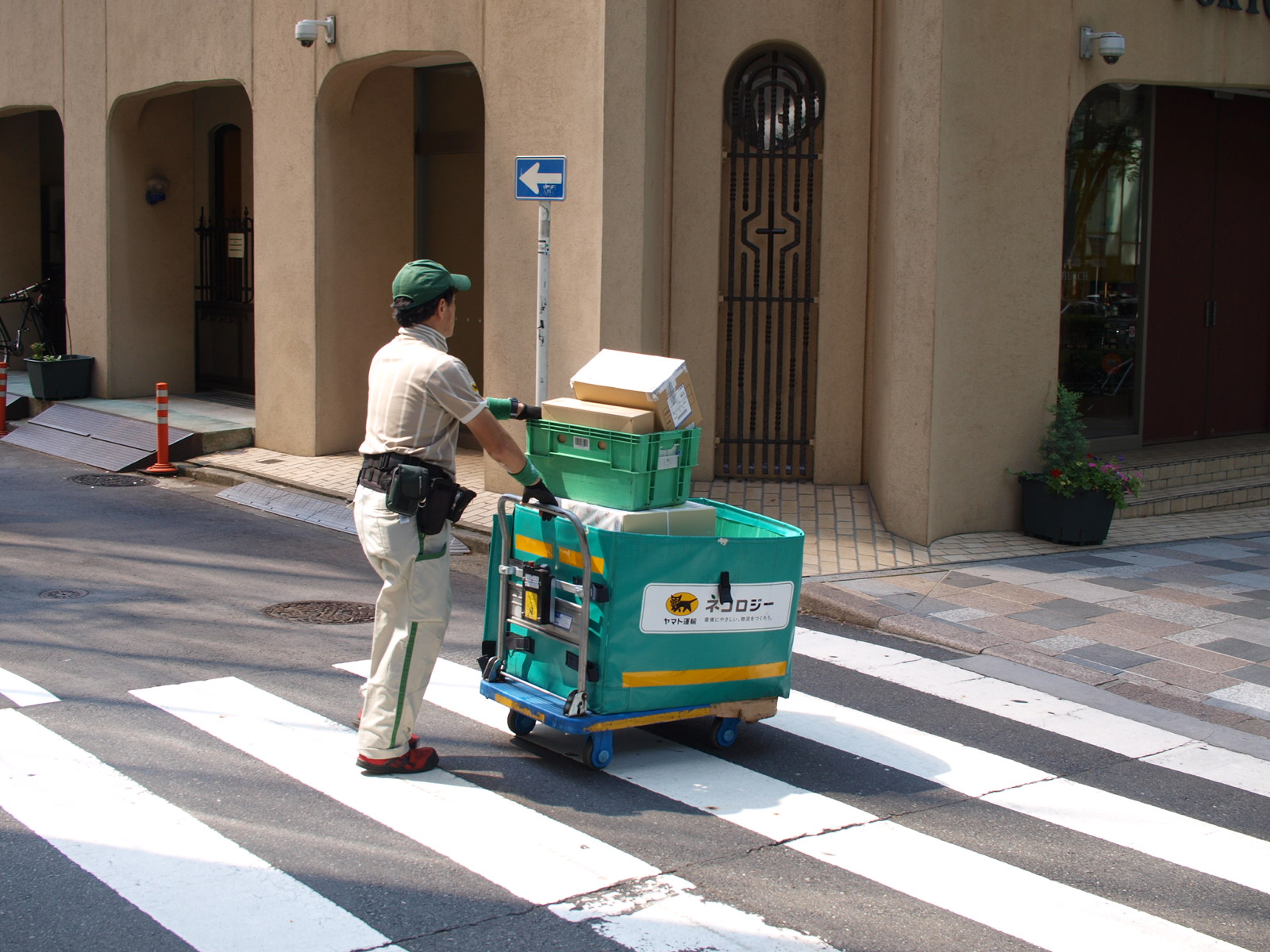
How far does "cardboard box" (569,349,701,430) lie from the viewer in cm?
612

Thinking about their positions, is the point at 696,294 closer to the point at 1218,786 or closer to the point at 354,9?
the point at 354,9

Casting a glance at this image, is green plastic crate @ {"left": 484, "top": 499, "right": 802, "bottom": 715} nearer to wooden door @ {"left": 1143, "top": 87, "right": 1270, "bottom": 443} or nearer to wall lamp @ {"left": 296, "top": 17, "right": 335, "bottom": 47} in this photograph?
wall lamp @ {"left": 296, "top": 17, "right": 335, "bottom": 47}

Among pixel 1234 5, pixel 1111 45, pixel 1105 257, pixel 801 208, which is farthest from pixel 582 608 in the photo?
pixel 1234 5

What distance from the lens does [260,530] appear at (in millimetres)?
11656

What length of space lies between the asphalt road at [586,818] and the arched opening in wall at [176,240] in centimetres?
1065

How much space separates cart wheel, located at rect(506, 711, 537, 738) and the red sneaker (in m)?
0.51

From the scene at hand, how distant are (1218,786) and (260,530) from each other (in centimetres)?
813

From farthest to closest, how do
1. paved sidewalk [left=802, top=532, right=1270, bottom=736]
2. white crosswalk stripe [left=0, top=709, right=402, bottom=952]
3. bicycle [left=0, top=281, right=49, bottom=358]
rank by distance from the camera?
bicycle [left=0, top=281, right=49, bottom=358] < paved sidewalk [left=802, top=532, right=1270, bottom=736] < white crosswalk stripe [left=0, top=709, right=402, bottom=952]

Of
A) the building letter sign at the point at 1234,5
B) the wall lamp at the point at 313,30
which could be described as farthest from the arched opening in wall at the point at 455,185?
the building letter sign at the point at 1234,5

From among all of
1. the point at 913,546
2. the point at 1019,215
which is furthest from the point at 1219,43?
the point at 913,546

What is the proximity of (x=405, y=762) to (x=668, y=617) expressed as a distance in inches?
50.8

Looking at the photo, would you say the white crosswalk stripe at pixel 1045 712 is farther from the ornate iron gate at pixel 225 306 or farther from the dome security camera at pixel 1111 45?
the ornate iron gate at pixel 225 306

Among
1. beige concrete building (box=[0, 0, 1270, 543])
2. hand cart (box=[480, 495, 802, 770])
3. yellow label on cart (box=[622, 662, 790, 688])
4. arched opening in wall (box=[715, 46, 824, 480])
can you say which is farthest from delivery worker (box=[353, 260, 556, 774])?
arched opening in wall (box=[715, 46, 824, 480])

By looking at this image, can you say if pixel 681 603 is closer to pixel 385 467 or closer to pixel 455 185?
pixel 385 467
